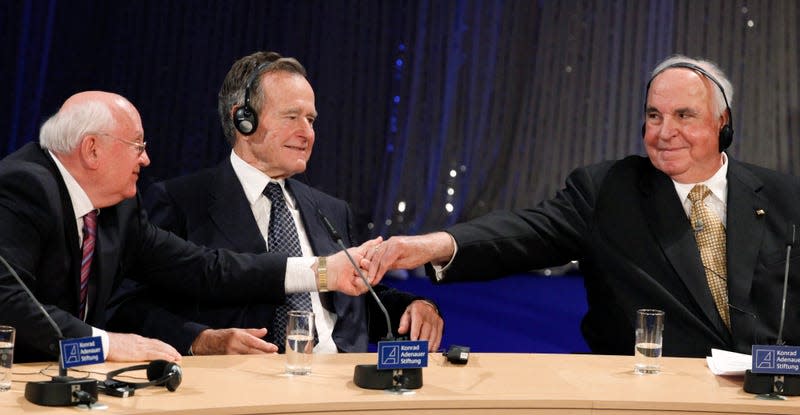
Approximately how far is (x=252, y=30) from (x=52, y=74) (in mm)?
1240

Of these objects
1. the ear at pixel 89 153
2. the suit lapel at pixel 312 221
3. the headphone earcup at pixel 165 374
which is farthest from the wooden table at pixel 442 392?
the suit lapel at pixel 312 221

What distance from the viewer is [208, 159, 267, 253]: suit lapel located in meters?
3.36

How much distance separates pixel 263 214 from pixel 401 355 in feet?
4.05

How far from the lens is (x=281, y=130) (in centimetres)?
355

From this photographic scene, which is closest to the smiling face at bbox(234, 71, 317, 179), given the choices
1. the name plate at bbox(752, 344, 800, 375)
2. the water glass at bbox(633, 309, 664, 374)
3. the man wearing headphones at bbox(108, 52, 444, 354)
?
the man wearing headphones at bbox(108, 52, 444, 354)

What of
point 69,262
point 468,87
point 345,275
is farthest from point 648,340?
point 468,87

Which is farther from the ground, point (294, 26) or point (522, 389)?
point (294, 26)

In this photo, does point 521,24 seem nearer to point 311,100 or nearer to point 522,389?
point 311,100

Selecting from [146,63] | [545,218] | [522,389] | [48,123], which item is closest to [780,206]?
[545,218]

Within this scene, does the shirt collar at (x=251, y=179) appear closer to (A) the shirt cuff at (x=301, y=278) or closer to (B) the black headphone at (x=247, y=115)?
(B) the black headphone at (x=247, y=115)

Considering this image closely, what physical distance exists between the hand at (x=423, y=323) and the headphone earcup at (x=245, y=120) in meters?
0.79

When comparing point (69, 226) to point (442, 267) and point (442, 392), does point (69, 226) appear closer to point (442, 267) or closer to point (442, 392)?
point (442, 392)

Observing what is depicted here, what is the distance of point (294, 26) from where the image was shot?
693 cm

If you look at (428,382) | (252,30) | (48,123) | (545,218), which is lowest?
(428,382)
